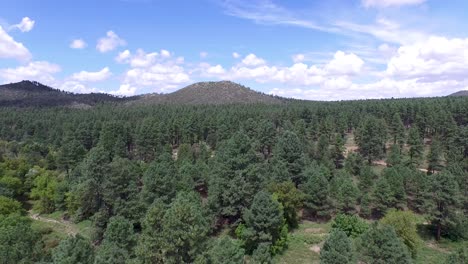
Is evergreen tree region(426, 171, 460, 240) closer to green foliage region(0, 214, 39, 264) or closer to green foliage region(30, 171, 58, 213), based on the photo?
green foliage region(0, 214, 39, 264)

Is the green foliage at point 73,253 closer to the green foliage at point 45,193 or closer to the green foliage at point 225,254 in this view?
the green foliage at point 225,254

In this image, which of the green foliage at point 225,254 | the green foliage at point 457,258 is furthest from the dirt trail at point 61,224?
the green foliage at point 457,258

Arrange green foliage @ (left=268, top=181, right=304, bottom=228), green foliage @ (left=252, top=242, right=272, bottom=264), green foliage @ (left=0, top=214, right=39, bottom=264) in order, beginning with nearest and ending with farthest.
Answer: green foliage @ (left=0, top=214, right=39, bottom=264) → green foliage @ (left=252, top=242, right=272, bottom=264) → green foliage @ (left=268, top=181, right=304, bottom=228)

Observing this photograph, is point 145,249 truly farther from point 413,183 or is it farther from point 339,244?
point 413,183

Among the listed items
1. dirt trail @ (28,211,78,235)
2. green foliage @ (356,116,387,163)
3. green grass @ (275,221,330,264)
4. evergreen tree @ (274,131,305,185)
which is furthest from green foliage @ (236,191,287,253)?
green foliage @ (356,116,387,163)

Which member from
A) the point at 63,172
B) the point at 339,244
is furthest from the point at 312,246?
the point at 63,172

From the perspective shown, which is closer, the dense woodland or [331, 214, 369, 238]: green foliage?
the dense woodland

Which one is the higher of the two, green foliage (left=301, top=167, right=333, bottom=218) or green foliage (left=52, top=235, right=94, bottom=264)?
green foliage (left=52, top=235, right=94, bottom=264)
